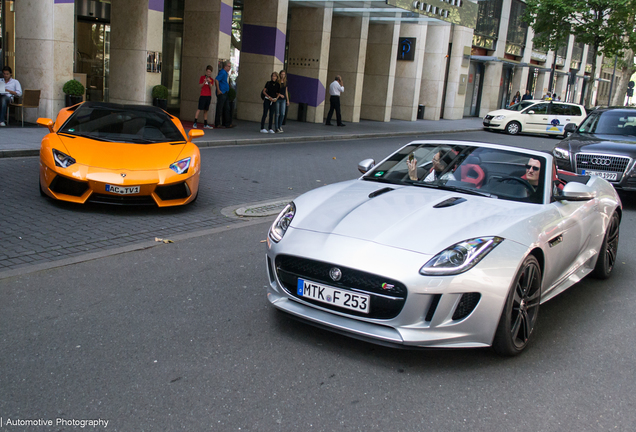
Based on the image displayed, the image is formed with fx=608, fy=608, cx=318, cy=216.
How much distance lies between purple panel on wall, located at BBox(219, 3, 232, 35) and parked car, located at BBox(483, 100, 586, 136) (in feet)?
47.9

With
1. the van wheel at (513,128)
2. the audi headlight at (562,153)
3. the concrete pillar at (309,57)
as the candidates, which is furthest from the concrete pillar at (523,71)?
the audi headlight at (562,153)

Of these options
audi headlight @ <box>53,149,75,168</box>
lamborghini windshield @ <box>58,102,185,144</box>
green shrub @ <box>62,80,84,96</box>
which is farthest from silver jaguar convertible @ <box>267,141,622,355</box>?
green shrub @ <box>62,80,84,96</box>

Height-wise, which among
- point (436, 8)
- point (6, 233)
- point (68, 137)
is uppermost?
point (436, 8)

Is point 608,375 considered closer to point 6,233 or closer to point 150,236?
point 150,236

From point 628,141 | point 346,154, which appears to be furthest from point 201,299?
point 346,154

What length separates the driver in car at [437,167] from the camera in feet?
16.5

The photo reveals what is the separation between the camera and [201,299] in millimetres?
4738

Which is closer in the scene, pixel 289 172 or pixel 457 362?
pixel 457 362

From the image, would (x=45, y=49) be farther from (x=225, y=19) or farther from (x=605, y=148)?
(x=605, y=148)

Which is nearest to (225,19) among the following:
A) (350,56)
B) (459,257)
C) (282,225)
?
(350,56)

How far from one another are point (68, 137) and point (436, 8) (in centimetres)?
1755

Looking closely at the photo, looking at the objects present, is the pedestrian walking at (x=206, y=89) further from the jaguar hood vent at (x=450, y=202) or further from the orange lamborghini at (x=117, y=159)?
the jaguar hood vent at (x=450, y=202)

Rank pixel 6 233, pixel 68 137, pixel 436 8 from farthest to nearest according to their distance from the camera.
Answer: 1. pixel 436 8
2. pixel 68 137
3. pixel 6 233

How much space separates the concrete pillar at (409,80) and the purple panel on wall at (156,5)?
54.5 ft
